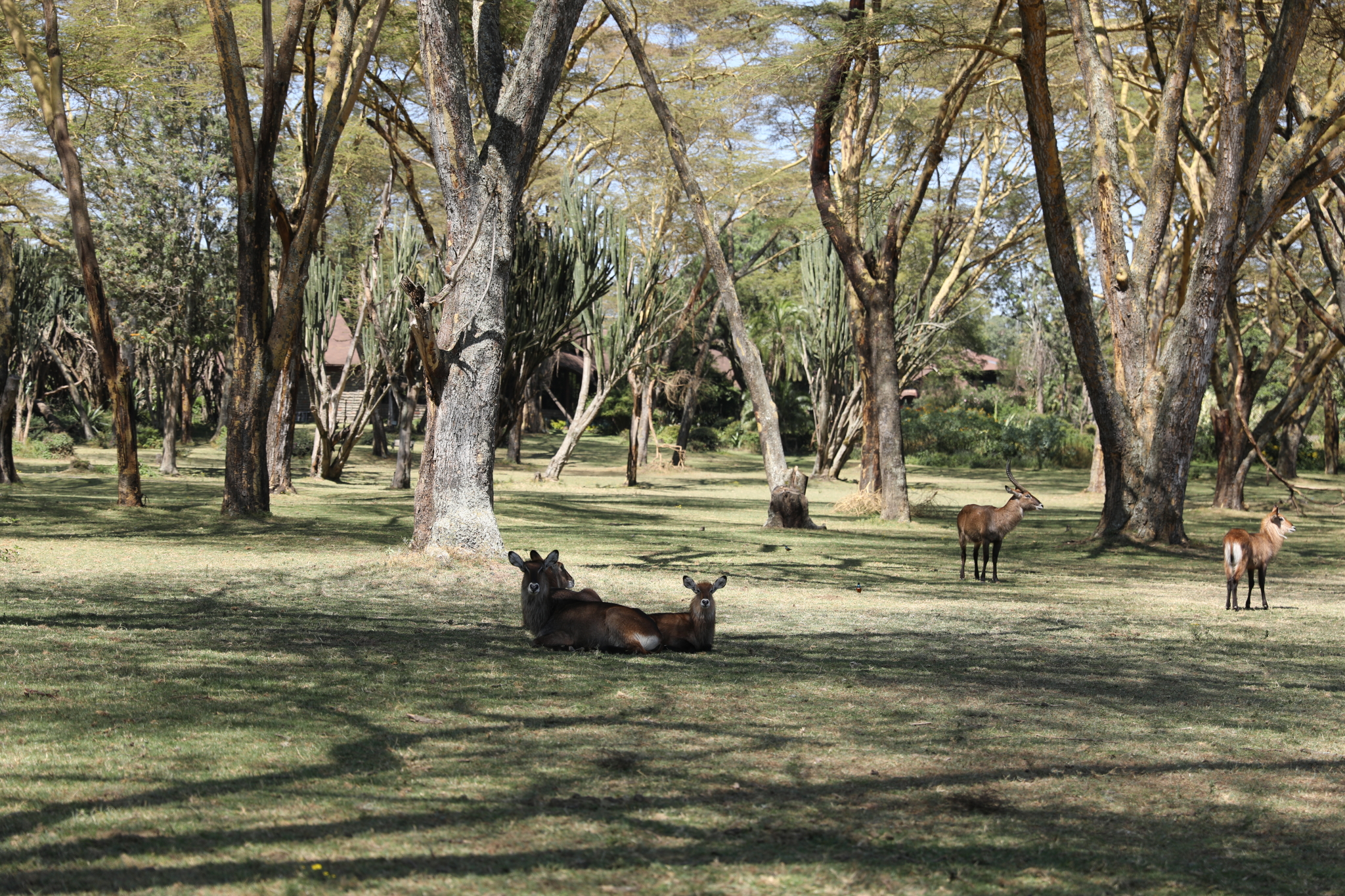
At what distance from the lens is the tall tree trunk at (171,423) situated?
792 inches

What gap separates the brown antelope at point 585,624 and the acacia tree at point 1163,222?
8470 millimetres

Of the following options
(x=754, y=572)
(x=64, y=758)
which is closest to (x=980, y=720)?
(x=64, y=758)

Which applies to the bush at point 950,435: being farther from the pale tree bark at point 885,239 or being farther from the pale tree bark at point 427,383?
the pale tree bark at point 427,383

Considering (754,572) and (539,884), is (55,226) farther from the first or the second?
(539,884)

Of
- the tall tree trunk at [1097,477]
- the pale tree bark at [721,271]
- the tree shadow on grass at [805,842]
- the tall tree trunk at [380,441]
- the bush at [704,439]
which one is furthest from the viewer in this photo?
the bush at [704,439]

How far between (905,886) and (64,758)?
8.74 ft

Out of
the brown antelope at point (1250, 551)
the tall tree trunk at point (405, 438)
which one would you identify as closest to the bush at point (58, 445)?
the tall tree trunk at point (405, 438)

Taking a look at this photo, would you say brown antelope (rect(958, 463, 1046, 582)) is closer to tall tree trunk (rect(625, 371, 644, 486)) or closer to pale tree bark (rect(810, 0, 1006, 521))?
pale tree bark (rect(810, 0, 1006, 521))

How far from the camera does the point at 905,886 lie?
9.90ft

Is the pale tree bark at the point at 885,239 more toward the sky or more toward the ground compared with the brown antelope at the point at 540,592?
more toward the sky

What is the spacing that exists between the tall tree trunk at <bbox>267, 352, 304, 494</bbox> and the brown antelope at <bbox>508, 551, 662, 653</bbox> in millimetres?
11983

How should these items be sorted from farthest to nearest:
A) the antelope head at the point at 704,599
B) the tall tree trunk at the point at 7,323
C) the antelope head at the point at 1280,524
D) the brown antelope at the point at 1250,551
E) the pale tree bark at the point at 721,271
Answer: the pale tree bark at the point at 721,271 → the tall tree trunk at the point at 7,323 → the antelope head at the point at 1280,524 → the brown antelope at the point at 1250,551 → the antelope head at the point at 704,599

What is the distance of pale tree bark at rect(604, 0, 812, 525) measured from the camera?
13.8 meters

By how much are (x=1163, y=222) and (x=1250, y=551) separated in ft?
21.0
